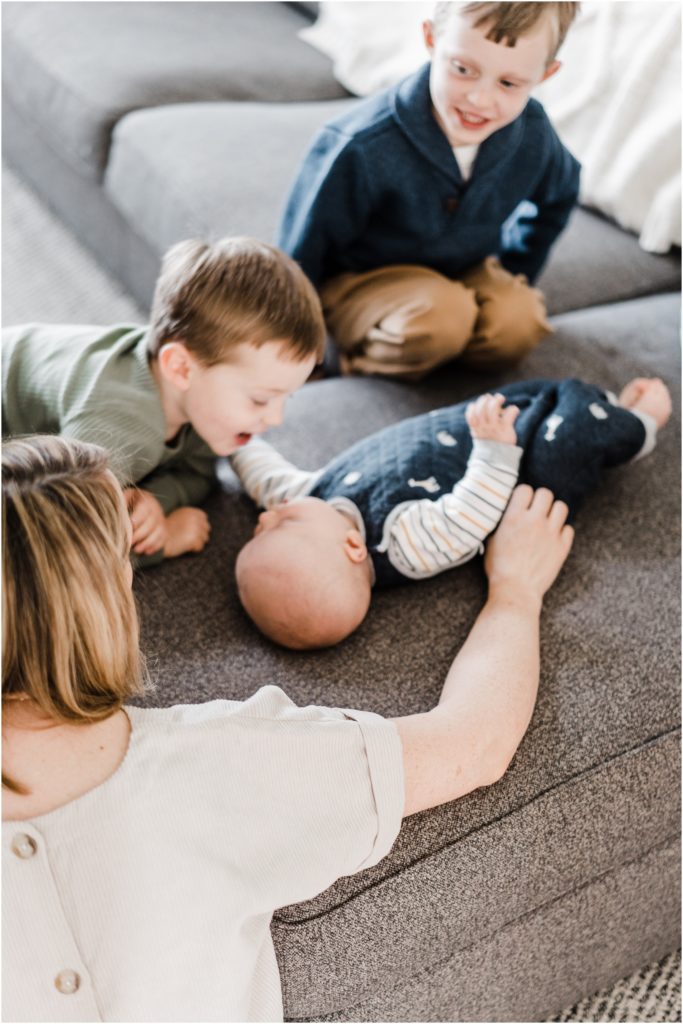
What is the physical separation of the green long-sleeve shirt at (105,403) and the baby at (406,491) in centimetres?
9

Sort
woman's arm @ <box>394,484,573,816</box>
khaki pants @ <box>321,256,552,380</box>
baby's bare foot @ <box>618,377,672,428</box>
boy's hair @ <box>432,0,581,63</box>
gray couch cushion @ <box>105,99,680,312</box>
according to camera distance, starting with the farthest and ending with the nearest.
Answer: gray couch cushion @ <box>105,99,680,312</box> < khaki pants @ <box>321,256,552,380</box> < baby's bare foot @ <box>618,377,672,428</box> < boy's hair @ <box>432,0,581,63</box> < woman's arm @ <box>394,484,573,816</box>

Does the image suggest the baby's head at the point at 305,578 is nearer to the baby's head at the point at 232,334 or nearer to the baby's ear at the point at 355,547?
the baby's ear at the point at 355,547

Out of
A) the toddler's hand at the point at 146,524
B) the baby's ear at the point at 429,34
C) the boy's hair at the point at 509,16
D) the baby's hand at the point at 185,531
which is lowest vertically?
the baby's hand at the point at 185,531

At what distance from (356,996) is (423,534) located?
0.50 m

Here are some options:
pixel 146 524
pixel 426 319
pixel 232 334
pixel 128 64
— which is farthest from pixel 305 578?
pixel 128 64

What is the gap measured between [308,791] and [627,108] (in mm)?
1643

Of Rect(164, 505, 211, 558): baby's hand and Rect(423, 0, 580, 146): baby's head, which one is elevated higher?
Rect(423, 0, 580, 146): baby's head

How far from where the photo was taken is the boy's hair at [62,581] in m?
0.68

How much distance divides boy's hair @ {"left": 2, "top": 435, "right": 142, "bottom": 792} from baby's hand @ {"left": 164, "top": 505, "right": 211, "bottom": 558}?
0.45 m

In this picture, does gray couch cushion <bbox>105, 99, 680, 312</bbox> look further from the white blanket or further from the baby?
the baby

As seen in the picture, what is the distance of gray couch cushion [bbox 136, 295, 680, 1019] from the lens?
2.97ft

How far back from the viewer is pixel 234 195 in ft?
5.99

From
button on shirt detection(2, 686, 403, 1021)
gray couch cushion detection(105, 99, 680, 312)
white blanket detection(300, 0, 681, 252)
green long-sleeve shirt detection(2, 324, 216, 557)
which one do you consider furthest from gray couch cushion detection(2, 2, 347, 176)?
button on shirt detection(2, 686, 403, 1021)

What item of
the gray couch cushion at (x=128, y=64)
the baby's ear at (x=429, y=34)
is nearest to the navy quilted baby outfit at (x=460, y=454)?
the baby's ear at (x=429, y=34)
